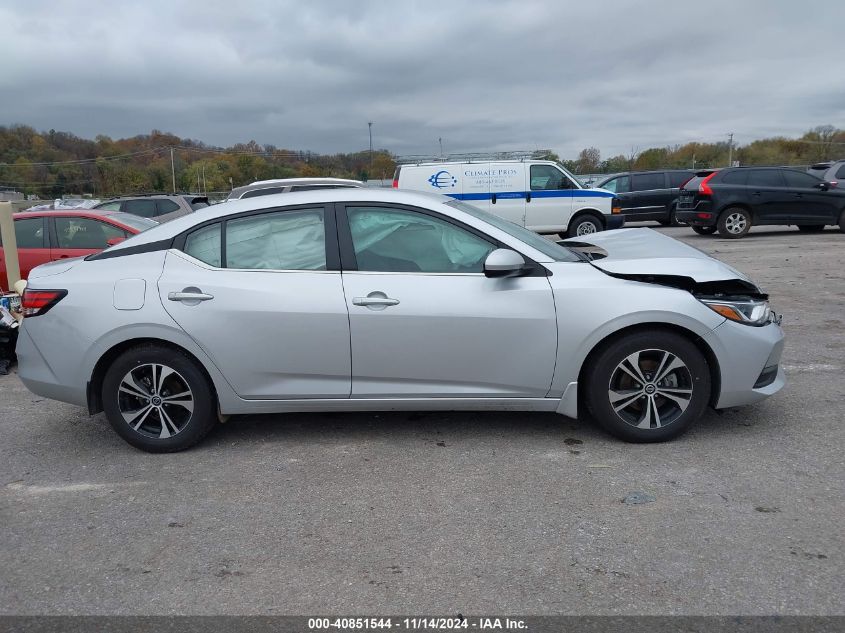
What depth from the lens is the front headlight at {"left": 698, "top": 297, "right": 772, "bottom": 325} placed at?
421 centimetres

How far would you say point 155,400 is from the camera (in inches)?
172

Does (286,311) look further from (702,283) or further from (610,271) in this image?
(702,283)

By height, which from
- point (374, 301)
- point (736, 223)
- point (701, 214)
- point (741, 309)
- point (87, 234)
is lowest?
point (736, 223)

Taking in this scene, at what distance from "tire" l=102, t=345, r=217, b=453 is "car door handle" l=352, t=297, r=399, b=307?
1.07m

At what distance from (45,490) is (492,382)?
2630 mm

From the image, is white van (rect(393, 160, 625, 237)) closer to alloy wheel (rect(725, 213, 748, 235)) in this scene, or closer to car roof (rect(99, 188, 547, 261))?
alloy wheel (rect(725, 213, 748, 235))

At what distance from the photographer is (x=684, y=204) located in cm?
1680

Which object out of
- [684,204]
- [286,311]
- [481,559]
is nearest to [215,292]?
[286,311]

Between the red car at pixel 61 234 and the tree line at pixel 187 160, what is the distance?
2230cm

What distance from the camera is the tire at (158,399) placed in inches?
170

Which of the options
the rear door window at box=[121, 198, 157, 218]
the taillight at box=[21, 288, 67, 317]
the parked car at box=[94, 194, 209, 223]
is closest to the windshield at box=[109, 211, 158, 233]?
the taillight at box=[21, 288, 67, 317]

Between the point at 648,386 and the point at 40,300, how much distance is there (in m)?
3.80

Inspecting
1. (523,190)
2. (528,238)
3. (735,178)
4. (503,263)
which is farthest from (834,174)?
(503,263)

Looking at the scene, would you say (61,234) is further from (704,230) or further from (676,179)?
(676,179)
